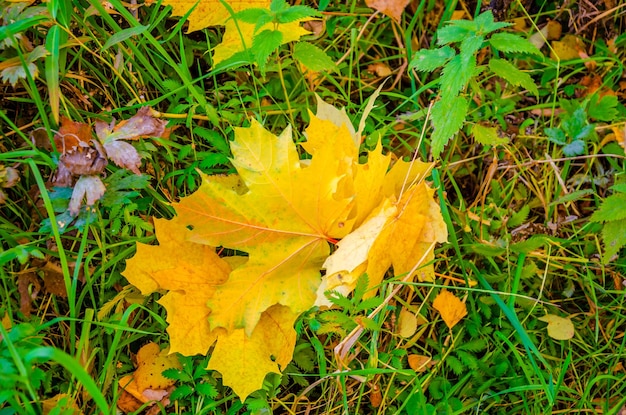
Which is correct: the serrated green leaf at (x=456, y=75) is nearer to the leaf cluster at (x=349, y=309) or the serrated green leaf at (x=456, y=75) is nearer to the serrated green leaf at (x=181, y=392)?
the leaf cluster at (x=349, y=309)

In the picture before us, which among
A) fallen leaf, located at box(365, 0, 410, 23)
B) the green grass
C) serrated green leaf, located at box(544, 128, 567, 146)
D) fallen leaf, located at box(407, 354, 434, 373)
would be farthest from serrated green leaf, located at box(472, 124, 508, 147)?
fallen leaf, located at box(407, 354, 434, 373)

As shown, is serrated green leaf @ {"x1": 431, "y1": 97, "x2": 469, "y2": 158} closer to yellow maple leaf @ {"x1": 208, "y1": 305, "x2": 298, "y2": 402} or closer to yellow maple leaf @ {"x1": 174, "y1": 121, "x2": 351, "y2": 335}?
yellow maple leaf @ {"x1": 174, "y1": 121, "x2": 351, "y2": 335}

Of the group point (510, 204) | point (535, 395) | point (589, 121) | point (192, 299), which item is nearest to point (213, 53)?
point (192, 299)

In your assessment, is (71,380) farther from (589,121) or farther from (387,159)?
(589,121)

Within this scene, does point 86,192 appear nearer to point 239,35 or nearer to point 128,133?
point 128,133

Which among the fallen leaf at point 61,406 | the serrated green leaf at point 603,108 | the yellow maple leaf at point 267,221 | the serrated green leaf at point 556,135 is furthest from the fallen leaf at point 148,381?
the serrated green leaf at point 603,108
